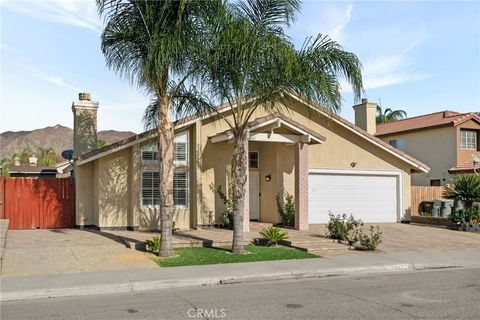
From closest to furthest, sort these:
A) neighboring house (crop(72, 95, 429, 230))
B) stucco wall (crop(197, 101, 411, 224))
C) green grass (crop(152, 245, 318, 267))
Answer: green grass (crop(152, 245, 318, 267)), neighboring house (crop(72, 95, 429, 230)), stucco wall (crop(197, 101, 411, 224))

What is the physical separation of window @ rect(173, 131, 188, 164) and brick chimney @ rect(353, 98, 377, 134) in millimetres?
12913

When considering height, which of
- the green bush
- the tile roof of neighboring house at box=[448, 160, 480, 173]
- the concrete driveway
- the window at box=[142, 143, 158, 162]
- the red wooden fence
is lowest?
the concrete driveway

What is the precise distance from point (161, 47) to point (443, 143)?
23423 millimetres

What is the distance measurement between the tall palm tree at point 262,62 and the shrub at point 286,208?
5394 millimetres

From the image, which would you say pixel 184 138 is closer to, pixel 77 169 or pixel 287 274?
pixel 77 169

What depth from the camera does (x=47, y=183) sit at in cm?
1848

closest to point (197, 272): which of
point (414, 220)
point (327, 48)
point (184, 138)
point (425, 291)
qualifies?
point (425, 291)

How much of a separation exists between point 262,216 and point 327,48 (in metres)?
8.98

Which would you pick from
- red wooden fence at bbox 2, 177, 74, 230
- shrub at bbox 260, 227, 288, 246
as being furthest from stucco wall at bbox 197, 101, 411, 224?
red wooden fence at bbox 2, 177, 74, 230

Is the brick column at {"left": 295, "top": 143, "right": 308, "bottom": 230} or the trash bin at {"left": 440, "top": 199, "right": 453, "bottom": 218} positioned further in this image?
the trash bin at {"left": 440, "top": 199, "right": 453, "bottom": 218}

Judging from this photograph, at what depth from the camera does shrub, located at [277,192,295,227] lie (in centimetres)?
1850

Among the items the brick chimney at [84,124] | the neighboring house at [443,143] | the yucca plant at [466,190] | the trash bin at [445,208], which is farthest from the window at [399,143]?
the brick chimney at [84,124]

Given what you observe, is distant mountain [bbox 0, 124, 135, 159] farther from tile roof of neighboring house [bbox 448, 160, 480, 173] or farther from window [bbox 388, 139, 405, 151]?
tile roof of neighboring house [bbox 448, 160, 480, 173]

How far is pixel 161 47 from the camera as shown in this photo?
38.0ft
